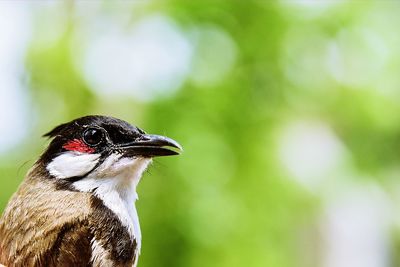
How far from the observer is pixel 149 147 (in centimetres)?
371

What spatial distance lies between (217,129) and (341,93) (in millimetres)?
1819

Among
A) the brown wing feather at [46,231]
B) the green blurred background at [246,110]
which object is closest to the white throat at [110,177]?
the brown wing feather at [46,231]

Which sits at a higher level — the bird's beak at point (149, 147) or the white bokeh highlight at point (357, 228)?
the white bokeh highlight at point (357, 228)

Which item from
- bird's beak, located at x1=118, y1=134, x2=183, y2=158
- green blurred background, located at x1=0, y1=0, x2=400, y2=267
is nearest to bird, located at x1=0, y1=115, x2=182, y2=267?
bird's beak, located at x1=118, y1=134, x2=183, y2=158

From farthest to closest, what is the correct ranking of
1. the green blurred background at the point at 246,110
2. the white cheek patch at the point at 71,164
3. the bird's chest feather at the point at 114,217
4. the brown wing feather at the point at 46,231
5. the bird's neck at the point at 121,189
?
the green blurred background at the point at 246,110, the white cheek patch at the point at 71,164, the bird's neck at the point at 121,189, the bird's chest feather at the point at 114,217, the brown wing feather at the point at 46,231

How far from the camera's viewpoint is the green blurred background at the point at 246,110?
31.6 feet

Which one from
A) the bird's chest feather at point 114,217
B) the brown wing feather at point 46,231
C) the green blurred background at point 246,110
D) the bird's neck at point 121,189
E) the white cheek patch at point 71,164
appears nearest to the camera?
the brown wing feather at point 46,231

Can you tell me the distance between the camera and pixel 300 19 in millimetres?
10281

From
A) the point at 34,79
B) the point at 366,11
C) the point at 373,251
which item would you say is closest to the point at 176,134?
the point at 34,79

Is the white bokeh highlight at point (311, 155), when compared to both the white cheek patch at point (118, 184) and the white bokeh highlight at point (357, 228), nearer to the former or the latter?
the white bokeh highlight at point (357, 228)

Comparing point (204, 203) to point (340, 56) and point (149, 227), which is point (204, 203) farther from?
point (340, 56)

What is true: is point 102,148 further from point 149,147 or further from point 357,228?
point 357,228

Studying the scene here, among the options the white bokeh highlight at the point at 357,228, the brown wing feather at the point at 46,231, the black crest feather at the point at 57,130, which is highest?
the white bokeh highlight at the point at 357,228

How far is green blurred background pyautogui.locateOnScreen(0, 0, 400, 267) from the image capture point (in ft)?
31.6
